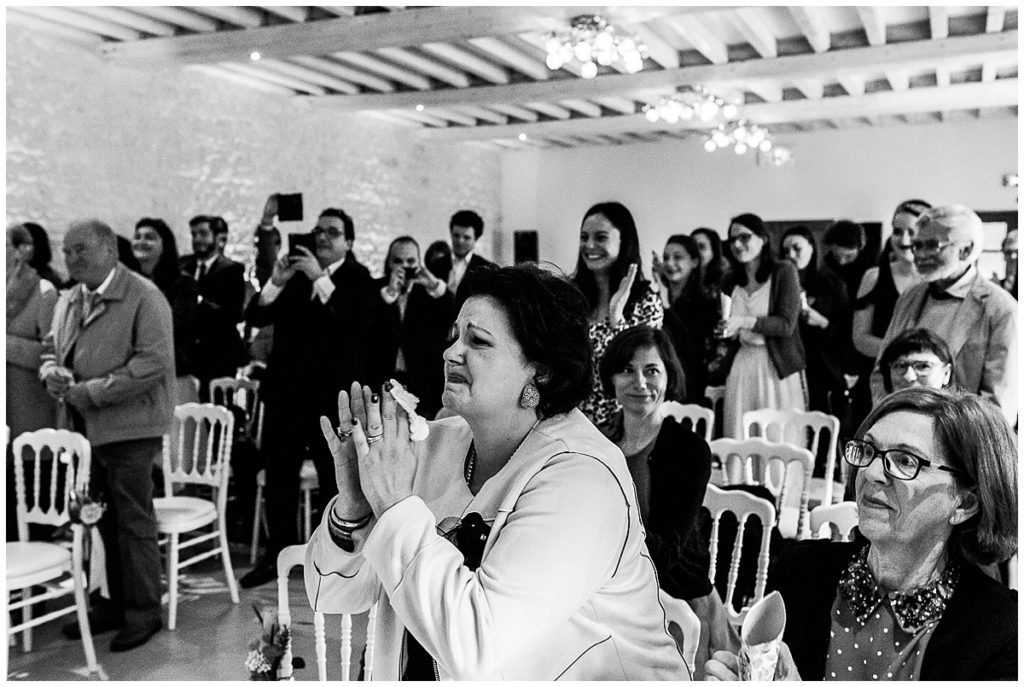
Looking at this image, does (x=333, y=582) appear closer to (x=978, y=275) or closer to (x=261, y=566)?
(x=978, y=275)

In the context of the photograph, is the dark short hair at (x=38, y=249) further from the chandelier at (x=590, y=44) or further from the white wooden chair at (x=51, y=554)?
the chandelier at (x=590, y=44)

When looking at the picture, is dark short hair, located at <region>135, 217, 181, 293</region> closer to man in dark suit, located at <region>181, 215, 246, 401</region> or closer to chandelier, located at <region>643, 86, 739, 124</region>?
man in dark suit, located at <region>181, 215, 246, 401</region>

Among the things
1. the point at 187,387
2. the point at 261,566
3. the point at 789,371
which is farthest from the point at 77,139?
the point at 789,371

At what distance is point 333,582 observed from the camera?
1.55 metres

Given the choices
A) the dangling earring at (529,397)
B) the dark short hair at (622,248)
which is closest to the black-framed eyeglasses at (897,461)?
the dangling earring at (529,397)

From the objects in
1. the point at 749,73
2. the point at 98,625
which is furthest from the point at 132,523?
the point at 749,73

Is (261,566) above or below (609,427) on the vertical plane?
below

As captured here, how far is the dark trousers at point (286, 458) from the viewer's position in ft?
14.0

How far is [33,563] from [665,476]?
2.09 meters

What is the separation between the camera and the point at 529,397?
1.54 metres

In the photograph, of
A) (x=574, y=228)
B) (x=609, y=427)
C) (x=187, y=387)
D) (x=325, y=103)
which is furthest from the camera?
(x=574, y=228)

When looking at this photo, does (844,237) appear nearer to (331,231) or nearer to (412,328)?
(412,328)

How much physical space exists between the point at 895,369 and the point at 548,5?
3429 millimetres

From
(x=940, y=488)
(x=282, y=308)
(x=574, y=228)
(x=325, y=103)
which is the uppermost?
(x=325, y=103)
